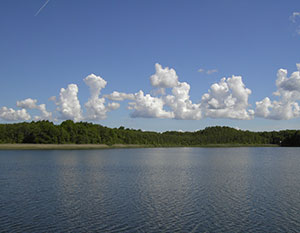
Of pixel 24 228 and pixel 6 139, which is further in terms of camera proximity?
pixel 6 139

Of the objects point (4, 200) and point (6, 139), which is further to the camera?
point (6, 139)

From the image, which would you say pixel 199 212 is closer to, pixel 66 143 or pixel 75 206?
pixel 75 206

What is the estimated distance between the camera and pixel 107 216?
2420 centimetres

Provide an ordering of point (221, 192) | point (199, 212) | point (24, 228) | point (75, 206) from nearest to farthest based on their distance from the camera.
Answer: point (24, 228) < point (199, 212) < point (75, 206) < point (221, 192)

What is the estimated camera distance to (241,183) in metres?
41.6

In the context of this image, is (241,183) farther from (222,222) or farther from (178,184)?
(222,222)

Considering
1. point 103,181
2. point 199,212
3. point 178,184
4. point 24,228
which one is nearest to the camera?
point 24,228

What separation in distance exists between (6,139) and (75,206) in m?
154

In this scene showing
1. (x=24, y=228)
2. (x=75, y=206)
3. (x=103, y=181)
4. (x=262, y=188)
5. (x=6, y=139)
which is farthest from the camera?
(x=6, y=139)

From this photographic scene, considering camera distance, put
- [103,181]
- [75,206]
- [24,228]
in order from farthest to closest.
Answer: [103,181]
[75,206]
[24,228]

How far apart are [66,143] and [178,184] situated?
14441 centimetres

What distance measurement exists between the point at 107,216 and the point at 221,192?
51.1 feet

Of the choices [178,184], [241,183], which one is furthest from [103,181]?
[241,183]

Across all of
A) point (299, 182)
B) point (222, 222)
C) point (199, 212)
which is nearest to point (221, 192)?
point (199, 212)
